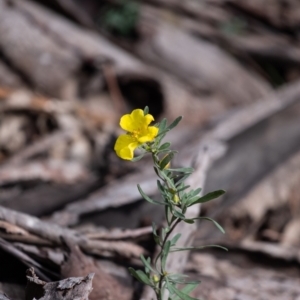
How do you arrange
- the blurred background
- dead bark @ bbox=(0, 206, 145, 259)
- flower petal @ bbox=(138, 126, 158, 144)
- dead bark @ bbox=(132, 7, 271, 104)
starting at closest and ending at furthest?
flower petal @ bbox=(138, 126, 158, 144) < dead bark @ bbox=(0, 206, 145, 259) < the blurred background < dead bark @ bbox=(132, 7, 271, 104)

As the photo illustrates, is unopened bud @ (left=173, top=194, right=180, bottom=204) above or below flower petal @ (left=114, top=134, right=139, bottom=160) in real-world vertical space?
below

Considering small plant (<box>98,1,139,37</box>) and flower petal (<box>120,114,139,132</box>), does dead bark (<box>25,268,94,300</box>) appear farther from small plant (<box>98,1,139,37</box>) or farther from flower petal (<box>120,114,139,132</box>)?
small plant (<box>98,1,139,37</box>)

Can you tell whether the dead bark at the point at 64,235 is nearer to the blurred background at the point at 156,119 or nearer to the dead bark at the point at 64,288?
the blurred background at the point at 156,119

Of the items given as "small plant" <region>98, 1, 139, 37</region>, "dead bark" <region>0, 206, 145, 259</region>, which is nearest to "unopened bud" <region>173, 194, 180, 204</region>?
"dead bark" <region>0, 206, 145, 259</region>

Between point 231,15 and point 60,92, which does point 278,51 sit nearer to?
point 231,15

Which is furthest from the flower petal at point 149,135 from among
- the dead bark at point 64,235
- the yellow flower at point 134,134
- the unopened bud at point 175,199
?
the dead bark at point 64,235

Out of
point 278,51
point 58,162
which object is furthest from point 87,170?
point 278,51
